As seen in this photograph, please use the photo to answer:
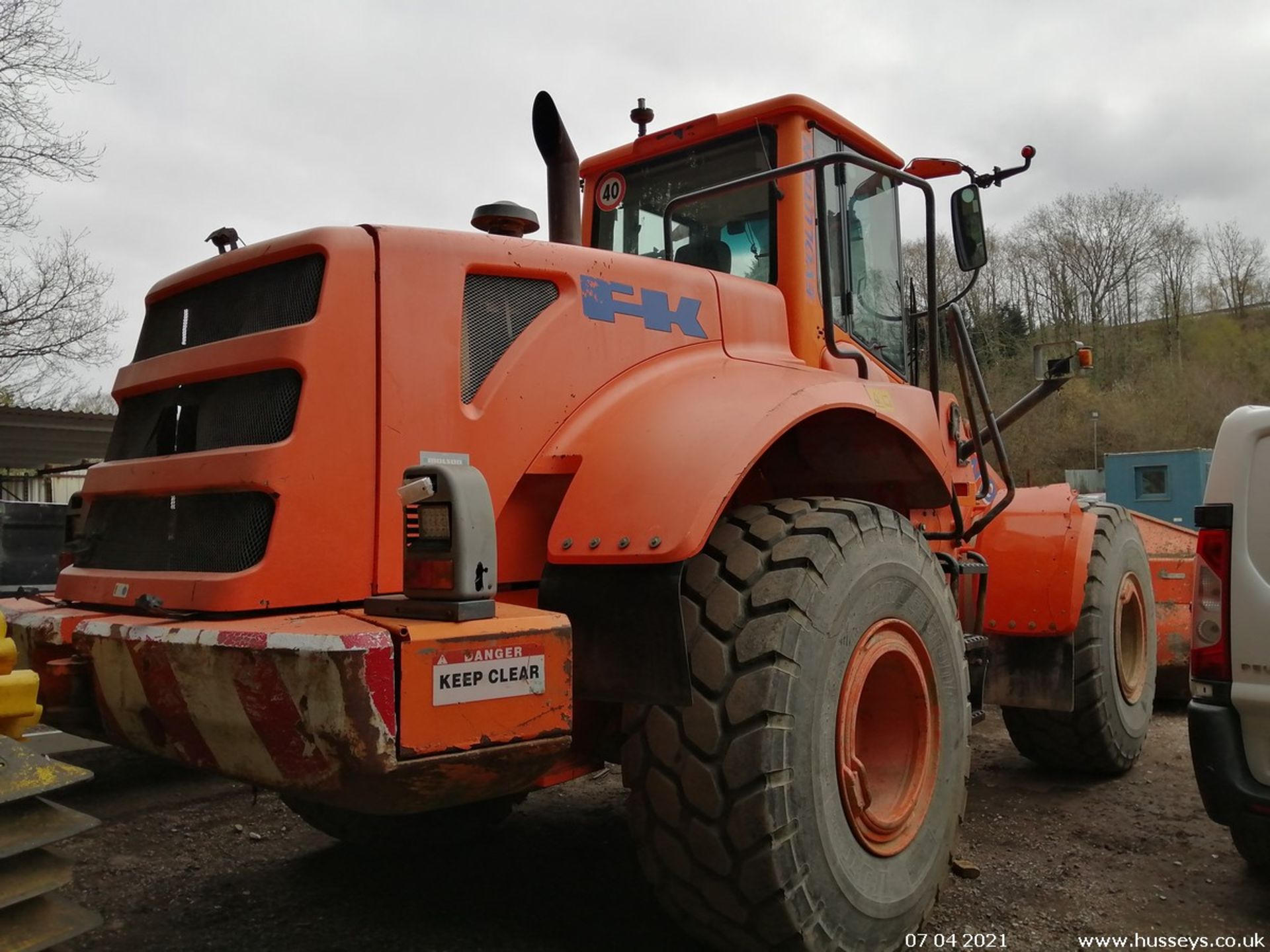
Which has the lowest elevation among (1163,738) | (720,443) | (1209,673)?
(1163,738)

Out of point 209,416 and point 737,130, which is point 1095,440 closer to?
point 737,130

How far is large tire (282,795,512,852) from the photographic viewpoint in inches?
147

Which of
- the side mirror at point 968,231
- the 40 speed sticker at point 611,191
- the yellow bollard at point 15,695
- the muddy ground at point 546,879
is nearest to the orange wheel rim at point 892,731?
the muddy ground at point 546,879

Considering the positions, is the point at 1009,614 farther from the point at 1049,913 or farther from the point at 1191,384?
the point at 1191,384

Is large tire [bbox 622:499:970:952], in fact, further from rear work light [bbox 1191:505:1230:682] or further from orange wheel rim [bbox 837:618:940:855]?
rear work light [bbox 1191:505:1230:682]

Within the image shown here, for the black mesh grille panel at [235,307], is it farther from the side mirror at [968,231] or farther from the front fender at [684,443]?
the side mirror at [968,231]

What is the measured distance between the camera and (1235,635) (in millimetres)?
3203

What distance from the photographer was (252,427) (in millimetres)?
2611

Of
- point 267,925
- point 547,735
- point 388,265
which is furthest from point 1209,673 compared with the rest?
point 267,925

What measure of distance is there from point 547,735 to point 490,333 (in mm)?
1115

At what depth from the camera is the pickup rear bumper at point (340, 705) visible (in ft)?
6.86

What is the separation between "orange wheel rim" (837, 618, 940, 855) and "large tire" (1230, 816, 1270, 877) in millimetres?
1029

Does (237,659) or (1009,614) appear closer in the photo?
(237,659)

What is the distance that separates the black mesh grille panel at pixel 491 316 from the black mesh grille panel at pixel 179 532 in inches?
24.9
